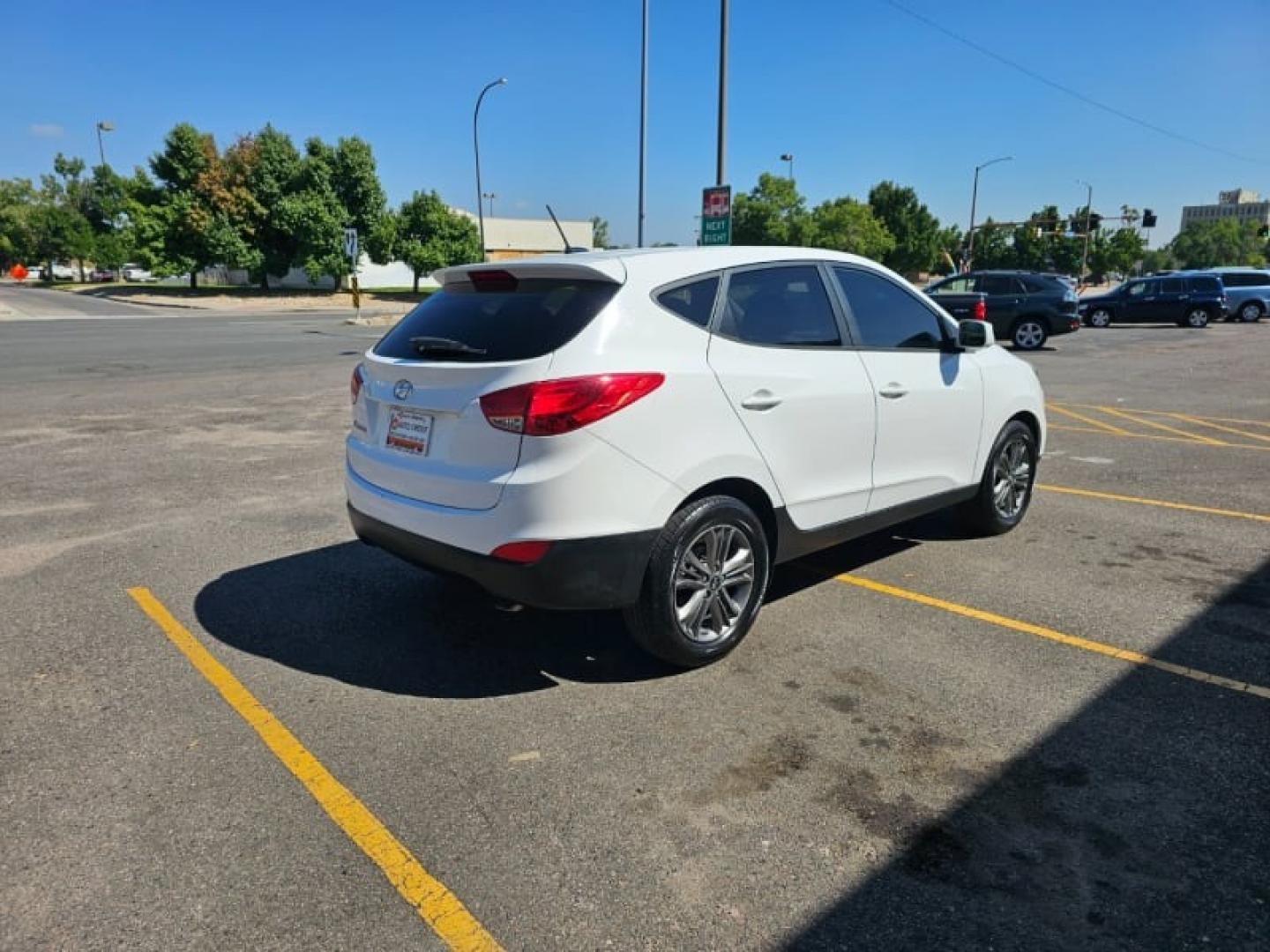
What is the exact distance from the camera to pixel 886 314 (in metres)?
4.59

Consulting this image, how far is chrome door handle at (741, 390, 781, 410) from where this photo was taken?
3627 millimetres

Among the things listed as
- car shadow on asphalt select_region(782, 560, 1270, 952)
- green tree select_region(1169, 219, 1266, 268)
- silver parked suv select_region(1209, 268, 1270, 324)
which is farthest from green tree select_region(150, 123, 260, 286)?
green tree select_region(1169, 219, 1266, 268)

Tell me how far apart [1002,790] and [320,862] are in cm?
217

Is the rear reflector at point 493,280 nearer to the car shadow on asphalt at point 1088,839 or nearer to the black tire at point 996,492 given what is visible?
the car shadow on asphalt at point 1088,839

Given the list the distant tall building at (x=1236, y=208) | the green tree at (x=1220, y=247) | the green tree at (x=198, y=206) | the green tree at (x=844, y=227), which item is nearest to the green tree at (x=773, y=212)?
the green tree at (x=844, y=227)

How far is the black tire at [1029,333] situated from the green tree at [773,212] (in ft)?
161

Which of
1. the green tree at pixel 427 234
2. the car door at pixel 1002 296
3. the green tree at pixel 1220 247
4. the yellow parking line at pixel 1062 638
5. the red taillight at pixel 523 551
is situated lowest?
the yellow parking line at pixel 1062 638

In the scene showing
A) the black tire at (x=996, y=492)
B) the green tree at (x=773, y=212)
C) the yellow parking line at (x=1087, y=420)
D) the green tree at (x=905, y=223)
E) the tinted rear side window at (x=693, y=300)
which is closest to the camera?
the tinted rear side window at (x=693, y=300)

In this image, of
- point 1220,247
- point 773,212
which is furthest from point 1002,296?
point 1220,247

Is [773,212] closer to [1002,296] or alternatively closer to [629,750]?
[1002,296]

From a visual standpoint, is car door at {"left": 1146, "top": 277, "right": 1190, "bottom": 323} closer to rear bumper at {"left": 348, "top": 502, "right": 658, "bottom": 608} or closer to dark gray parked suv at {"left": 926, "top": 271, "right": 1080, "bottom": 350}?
dark gray parked suv at {"left": 926, "top": 271, "right": 1080, "bottom": 350}

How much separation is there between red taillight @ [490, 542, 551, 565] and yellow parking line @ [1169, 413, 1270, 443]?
Result: 9.43m

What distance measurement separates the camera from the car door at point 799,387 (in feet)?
12.0

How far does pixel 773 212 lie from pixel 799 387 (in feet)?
225
